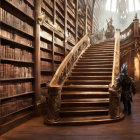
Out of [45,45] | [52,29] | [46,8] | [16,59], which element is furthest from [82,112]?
[46,8]

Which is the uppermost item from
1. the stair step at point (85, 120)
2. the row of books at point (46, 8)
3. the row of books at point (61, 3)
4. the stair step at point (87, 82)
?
the row of books at point (61, 3)

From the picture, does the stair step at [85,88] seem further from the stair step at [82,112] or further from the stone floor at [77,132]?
the stone floor at [77,132]

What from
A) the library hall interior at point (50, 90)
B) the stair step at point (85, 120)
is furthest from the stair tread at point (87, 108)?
the stair step at point (85, 120)

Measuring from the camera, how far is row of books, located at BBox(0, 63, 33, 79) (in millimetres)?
3207

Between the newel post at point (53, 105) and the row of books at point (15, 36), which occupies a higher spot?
the row of books at point (15, 36)

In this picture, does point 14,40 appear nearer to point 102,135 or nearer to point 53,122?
point 53,122

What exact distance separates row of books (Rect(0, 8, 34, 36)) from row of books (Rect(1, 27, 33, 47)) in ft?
0.46

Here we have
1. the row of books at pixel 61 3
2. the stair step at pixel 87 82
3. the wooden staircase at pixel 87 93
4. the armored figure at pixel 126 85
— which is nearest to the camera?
the wooden staircase at pixel 87 93

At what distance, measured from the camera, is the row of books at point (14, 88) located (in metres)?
3.20

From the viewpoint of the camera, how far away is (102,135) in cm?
295

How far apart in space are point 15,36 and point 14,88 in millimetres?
1114

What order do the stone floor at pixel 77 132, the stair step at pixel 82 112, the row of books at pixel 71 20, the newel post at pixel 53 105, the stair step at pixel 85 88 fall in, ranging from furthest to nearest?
1. the row of books at pixel 71 20
2. the stair step at pixel 85 88
3. the stair step at pixel 82 112
4. the newel post at pixel 53 105
5. the stone floor at pixel 77 132

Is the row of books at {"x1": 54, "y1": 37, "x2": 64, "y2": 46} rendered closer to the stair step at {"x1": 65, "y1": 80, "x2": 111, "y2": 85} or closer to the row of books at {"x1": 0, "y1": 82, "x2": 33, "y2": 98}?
the stair step at {"x1": 65, "y1": 80, "x2": 111, "y2": 85}

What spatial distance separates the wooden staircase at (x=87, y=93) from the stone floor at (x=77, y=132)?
25 cm
